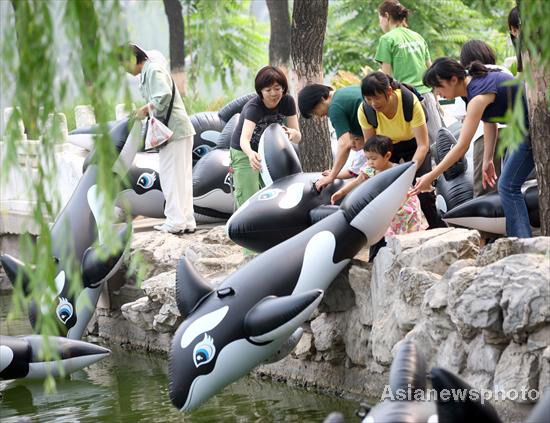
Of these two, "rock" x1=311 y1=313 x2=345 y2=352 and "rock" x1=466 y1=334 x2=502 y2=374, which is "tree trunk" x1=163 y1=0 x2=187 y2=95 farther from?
"rock" x1=466 y1=334 x2=502 y2=374

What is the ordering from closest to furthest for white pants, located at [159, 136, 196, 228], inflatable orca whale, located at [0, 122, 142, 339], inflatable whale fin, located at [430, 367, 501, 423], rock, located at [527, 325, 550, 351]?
inflatable whale fin, located at [430, 367, 501, 423] < rock, located at [527, 325, 550, 351] < inflatable orca whale, located at [0, 122, 142, 339] < white pants, located at [159, 136, 196, 228]

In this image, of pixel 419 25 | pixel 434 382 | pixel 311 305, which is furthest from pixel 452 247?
pixel 419 25

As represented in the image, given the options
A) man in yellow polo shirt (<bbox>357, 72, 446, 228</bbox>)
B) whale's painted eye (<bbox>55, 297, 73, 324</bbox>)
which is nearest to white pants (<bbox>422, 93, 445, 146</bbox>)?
man in yellow polo shirt (<bbox>357, 72, 446, 228</bbox>)

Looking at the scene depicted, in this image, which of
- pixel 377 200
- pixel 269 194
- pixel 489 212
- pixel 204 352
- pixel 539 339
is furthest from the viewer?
pixel 269 194

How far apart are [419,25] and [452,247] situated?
1593 cm

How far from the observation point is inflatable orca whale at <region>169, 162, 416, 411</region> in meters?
8.35

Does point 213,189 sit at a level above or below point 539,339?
above

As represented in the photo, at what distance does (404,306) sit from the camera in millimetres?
8133

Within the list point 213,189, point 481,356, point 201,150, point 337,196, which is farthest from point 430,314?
point 201,150

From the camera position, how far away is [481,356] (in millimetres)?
7332

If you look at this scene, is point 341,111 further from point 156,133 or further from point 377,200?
point 156,133

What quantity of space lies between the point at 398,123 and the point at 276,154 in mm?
1369

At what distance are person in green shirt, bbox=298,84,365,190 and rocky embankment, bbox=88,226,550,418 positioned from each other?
85 cm

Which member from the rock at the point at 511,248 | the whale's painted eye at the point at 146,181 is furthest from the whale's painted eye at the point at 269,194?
Answer: the whale's painted eye at the point at 146,181
